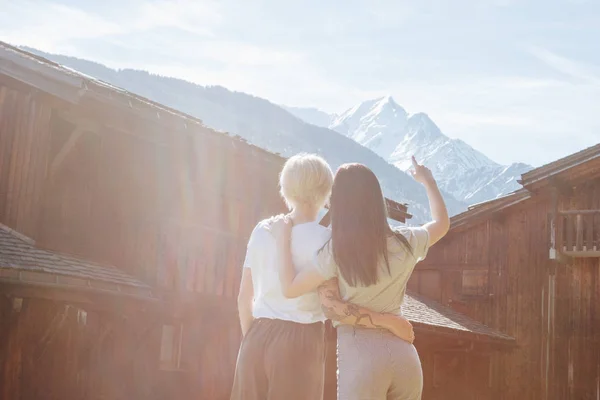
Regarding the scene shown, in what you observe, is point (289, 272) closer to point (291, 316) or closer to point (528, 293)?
point (291, 316)

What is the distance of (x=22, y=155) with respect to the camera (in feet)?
37.1

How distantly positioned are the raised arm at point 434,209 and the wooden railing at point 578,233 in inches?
668

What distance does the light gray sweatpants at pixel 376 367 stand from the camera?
4.00 m

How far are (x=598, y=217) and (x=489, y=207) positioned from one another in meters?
3.11

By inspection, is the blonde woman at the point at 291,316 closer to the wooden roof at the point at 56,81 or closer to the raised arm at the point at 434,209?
the raised arm at the point at 434,209

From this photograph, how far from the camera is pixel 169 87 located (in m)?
189

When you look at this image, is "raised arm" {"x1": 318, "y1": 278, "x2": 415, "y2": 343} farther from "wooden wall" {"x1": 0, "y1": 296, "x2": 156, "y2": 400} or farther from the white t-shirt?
"wooden wall" {"x1": 0, "y1": 296, "x2": 156, "y2": 400}

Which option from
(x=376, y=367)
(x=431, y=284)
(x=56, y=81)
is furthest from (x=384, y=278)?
(x=431, y=284)

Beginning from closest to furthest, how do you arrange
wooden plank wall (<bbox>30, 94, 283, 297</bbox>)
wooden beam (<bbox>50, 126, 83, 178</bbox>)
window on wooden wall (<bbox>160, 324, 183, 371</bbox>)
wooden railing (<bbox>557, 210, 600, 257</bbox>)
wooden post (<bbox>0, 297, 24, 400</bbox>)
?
1. wooden post (<bbox>0, 297, 24, 400</bbox>)
2. wooden beam (<bbox>50, 126, 83, 178</bbox>)
3. wooden plank wall (<bbox>30, 94, 283, 297</bbox>)
4. window on wooden wall (<bbox>160, 324, 183, 371</bbox>)
5. wooden railing (<bbox>557, 210, 600, 257</bbox>)

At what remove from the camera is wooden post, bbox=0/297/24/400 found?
10.0 m

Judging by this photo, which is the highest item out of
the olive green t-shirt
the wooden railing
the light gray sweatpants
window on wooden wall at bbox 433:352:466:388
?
the wooden railing

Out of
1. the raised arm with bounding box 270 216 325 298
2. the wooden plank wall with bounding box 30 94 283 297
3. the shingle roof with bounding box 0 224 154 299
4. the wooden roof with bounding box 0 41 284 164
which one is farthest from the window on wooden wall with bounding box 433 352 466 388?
the raised arm with bounding box 270 216 325 298

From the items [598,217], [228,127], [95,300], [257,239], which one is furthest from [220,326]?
[228,127]

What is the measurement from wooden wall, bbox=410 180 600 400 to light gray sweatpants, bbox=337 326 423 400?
19.4 m
